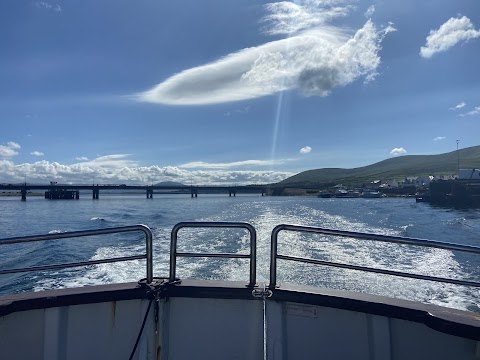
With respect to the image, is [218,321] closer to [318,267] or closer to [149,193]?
[318,267]

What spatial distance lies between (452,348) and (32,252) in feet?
57.6

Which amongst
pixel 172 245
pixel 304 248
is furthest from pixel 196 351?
pixel 304 248

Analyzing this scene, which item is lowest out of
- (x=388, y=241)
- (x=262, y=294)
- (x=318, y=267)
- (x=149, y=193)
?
(x=318, y=267)

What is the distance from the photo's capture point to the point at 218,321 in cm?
361

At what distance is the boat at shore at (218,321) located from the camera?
334cm

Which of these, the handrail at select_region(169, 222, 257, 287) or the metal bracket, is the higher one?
the handrail at select_region(169, 222, 257, 287)

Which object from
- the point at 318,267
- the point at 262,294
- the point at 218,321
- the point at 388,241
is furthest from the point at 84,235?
the point at 318,267

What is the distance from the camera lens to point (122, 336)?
3.54 meters

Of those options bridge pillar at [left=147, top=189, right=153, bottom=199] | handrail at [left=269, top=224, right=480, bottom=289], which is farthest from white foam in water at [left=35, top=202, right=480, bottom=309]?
bridge pillar at [left=147, top=189, right=153, bottom=199]

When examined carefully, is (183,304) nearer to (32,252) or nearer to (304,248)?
(304,248)

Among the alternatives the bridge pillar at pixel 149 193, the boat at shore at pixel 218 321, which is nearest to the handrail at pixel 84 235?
the boat at shore at pixel 218 321

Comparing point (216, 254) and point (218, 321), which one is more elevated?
point (216, 254)

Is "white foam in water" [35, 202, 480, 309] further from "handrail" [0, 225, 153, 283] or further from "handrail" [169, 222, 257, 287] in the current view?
"handrail" [0, 225, 153, 283]

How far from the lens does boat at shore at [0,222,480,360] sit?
3.34m
